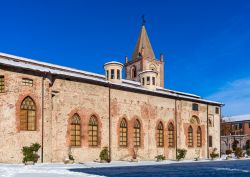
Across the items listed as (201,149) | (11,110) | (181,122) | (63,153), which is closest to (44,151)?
(63,153)

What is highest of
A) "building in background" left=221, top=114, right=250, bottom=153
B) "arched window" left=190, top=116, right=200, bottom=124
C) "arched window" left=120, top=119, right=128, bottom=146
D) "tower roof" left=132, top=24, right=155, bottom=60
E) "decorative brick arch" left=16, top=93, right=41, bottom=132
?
"tower roof" left=132, top=24, right=155, bottom=60

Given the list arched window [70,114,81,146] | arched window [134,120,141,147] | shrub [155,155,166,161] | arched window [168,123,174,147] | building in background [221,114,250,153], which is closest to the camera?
arched window [70,114,81,146]

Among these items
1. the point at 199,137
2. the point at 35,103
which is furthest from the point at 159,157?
the point at 35,103

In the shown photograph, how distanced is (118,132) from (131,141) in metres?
1.83

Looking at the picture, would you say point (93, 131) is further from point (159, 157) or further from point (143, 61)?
point (143, 61)

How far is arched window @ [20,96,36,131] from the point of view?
77.7ft

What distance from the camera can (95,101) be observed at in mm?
28797

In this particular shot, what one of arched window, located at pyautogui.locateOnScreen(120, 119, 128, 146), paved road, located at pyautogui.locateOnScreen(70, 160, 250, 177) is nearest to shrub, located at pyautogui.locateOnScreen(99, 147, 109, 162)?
arched window, located at pyautogui.locateOnScreen(120, 119, 128, 146)

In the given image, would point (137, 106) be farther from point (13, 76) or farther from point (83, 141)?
point (13, 76)

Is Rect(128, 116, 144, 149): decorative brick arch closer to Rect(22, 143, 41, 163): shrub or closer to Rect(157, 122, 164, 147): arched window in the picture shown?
Rect(157, 122, 164, 147): arched window

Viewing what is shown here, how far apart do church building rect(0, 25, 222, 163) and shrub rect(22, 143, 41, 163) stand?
0.48 meters

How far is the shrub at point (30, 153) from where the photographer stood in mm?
22777

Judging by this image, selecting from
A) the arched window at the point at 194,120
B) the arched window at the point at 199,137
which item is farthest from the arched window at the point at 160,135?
the arched window at the point at 199,137

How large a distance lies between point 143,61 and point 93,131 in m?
29.1
